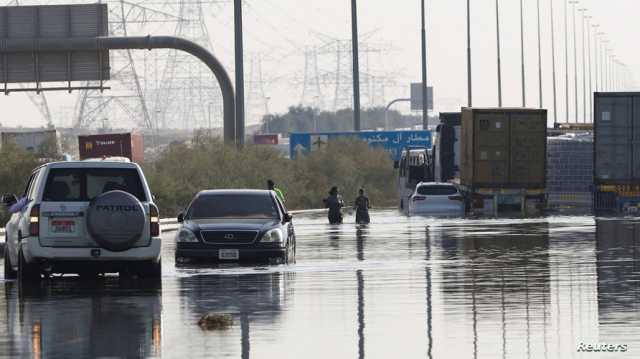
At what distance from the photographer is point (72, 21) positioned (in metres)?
63.7

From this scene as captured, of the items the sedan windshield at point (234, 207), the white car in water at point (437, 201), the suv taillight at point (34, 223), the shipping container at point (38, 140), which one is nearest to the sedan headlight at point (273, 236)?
the sedan windshield at point (234, 207)

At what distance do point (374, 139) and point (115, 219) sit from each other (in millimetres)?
94141

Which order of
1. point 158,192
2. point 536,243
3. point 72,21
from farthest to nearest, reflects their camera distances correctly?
point 158,192
point 72,21
point 536,243

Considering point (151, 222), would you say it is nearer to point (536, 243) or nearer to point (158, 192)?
point (536, 243)

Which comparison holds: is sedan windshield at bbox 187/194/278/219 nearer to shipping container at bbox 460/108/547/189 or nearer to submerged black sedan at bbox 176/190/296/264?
submerged black sedan at bbox 176/190/296/264

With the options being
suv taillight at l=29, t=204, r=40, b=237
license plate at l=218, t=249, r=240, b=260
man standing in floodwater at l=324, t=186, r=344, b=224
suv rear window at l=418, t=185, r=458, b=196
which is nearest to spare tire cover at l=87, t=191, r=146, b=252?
suv taillight at l=29, t=204, r=40, b=237

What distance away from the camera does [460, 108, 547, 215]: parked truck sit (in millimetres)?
58844

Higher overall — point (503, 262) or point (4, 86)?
point (4, 86)

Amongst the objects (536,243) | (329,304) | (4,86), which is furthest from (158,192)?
(329,304)

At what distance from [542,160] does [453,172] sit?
7808 mm

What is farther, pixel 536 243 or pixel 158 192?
pixel 158 192

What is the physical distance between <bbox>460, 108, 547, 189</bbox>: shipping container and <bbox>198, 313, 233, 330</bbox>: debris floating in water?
4139 cm

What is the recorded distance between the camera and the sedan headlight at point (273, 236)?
28.4 metres

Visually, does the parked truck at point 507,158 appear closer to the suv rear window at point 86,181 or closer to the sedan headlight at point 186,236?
the sedan headlight at point 186,236
